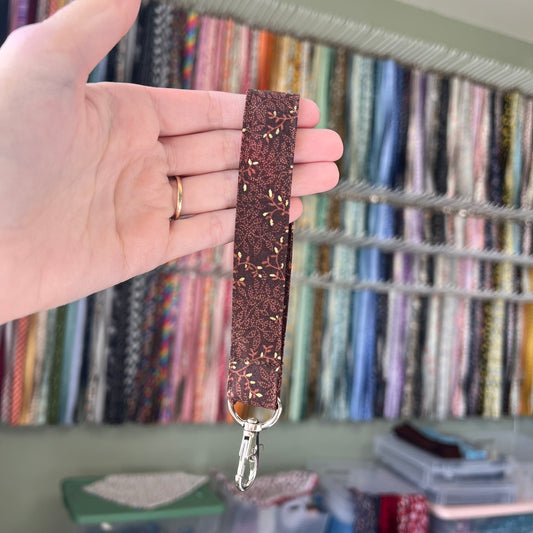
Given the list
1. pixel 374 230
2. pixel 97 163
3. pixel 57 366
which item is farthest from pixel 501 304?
pixel 97 163

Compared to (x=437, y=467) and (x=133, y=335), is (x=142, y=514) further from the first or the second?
(x=437, y=467)

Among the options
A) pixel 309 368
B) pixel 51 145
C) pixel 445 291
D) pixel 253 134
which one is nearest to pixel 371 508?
pixel 309 368

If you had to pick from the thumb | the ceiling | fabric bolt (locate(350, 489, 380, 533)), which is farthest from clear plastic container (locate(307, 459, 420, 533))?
the ceiling

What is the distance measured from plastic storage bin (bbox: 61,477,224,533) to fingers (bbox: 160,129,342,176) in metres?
1.01

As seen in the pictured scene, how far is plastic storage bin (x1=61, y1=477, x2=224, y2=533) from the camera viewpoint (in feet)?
4.65

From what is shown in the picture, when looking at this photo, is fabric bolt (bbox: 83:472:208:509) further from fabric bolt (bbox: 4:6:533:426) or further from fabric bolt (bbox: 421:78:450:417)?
fabric bolt (bbox: 421:78:450:417)

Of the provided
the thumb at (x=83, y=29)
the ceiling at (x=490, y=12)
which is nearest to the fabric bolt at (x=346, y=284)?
the ceiling at (x=490, y=12)

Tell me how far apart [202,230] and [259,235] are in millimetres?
99

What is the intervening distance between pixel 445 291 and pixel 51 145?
161 cm

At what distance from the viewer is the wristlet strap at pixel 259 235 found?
0.75 meters

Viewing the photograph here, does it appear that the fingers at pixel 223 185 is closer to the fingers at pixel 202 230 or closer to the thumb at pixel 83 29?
the fingers at pixel 202 230

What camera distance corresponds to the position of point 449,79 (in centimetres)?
197

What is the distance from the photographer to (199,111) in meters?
0.79

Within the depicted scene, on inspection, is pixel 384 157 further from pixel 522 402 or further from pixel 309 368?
pixel 522 402
